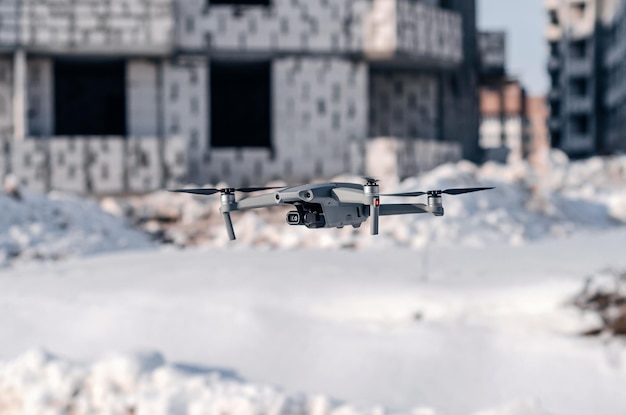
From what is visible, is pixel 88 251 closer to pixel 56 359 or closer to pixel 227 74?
pixel 56 359

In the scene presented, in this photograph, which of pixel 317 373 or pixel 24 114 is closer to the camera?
pixel 317 373

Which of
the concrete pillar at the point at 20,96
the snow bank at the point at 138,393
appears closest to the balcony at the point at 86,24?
the concrete pillar at the point at 20,96

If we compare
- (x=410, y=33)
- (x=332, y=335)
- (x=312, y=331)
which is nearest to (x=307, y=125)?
(x=410, y=33)

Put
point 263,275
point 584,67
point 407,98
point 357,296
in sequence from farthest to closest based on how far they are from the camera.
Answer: point 584,67, point 407,98, point 263,275, point 357,296

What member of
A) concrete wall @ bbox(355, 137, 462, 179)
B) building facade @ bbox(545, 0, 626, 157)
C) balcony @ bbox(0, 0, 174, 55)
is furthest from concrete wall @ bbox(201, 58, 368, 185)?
building facade @ bbox(545, 0, 626, 157)

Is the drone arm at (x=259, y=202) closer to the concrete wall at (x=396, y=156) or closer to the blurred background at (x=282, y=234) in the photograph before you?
the blurred background at (x=282, y=234)

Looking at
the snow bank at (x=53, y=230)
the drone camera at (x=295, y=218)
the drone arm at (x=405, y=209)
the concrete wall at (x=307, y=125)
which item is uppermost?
the concrete wall at (x=307, y=125)

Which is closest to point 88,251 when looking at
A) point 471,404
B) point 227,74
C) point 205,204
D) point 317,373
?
point 205,204
